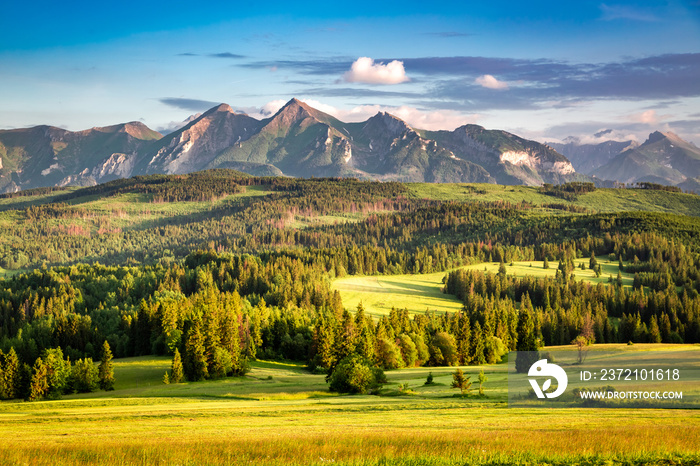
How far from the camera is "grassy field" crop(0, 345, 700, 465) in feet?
91.6

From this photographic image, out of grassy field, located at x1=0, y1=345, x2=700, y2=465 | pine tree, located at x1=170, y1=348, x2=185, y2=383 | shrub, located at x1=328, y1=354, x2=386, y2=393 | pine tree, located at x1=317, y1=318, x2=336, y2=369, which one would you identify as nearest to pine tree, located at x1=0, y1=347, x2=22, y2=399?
pine tree, located at x1=170, y1=348, x2=185, y2=383

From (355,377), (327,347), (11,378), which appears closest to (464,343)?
(327,347)

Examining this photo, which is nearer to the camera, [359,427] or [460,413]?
[359,427]

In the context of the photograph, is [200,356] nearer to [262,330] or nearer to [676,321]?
[262,330]

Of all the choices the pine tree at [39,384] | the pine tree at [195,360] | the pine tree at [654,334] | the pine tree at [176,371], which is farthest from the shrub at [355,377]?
the pine tree at [654,334]

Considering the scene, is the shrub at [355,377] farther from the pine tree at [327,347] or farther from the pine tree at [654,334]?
the pine tree at [654,334]

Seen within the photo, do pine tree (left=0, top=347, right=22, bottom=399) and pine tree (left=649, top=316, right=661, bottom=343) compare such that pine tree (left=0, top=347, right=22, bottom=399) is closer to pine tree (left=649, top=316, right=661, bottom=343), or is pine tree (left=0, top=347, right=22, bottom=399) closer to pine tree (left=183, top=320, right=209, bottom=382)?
pine tree (left=183, top=320, right=209, bottom=382)

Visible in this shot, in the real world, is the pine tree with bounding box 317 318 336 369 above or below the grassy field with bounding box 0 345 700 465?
below

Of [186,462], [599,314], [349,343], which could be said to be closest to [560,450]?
[186,462]

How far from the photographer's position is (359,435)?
32.6 m

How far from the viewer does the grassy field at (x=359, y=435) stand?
91.6 feet

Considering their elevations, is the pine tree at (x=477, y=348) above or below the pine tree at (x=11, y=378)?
below

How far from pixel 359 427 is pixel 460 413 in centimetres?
1192

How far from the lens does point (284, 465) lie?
2686 cm
